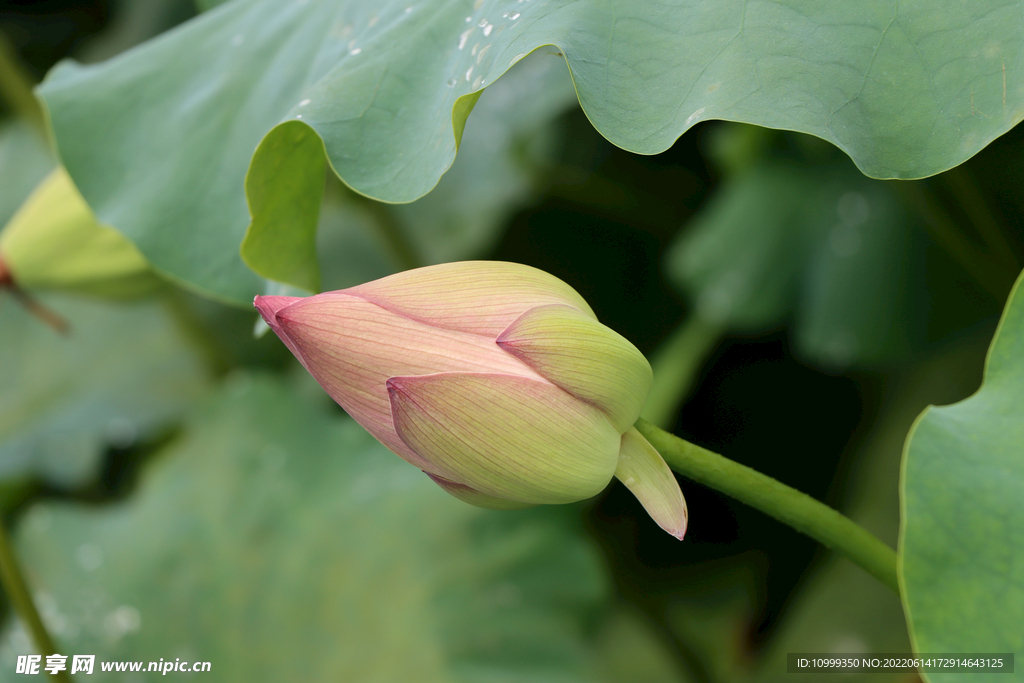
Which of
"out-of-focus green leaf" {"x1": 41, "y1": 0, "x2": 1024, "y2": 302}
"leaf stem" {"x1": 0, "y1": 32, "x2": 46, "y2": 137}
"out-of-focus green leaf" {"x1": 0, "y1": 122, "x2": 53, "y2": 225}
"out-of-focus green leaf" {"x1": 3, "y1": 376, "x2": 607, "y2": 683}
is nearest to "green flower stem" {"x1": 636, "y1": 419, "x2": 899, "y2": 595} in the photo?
"out-of-focus green leaf" {"x1": 41, "y1": 0, "x2": 1024, "y2": 302}

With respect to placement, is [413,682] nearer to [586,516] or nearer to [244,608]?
[244,608]

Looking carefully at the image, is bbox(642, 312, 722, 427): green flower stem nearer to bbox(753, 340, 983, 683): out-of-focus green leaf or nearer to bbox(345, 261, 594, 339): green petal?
bbox(753, 340, 983, 683): out-of-focus green leaf

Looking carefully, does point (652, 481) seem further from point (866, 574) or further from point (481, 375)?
point (866, 574)

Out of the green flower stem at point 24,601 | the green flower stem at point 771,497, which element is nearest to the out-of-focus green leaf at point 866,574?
the green flower stem at point 771,497

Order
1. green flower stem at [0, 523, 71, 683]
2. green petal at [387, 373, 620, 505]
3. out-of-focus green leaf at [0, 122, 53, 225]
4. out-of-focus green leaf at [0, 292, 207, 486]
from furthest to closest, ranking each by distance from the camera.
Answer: out-of-focus green leaf at [0, 122, 53, 225], out-of-focus green leaf at [0, 292, 207, 486], green flower stem at [0, 523, 71, 683], green petal at [387, 373, 620, 505]

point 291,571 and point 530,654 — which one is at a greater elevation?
point 291,571

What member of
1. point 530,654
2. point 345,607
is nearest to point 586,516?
point 530,654

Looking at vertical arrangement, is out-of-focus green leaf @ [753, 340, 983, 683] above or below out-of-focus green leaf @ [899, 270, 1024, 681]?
below

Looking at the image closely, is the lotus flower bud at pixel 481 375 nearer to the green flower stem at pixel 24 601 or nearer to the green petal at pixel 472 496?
the green petal at pixel 472 496
